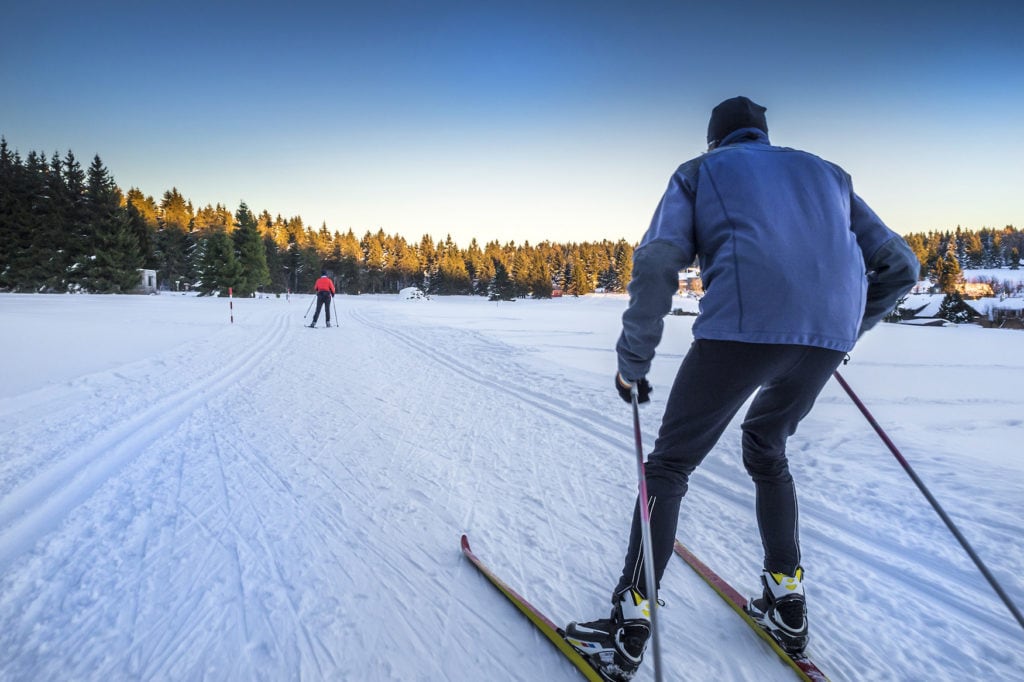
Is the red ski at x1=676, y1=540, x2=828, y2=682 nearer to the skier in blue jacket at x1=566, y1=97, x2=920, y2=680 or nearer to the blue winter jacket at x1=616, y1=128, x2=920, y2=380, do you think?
the skier in blue jacket at x1=566, y1=97, x2=920, y2=680

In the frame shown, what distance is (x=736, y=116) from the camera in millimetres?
1829

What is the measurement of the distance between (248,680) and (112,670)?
0.50 m

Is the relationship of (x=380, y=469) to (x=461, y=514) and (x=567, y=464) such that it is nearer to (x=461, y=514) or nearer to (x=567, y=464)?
(x=461, y=514)

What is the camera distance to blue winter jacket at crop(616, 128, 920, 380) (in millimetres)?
1527

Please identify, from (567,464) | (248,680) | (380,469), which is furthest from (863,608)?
(380,469)

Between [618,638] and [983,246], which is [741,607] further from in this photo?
[983,246]

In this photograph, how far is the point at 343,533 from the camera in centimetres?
257

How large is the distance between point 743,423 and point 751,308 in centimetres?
48

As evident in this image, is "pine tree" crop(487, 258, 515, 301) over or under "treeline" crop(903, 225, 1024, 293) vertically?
under

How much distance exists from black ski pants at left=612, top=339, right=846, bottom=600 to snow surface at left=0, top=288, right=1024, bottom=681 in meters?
0.47

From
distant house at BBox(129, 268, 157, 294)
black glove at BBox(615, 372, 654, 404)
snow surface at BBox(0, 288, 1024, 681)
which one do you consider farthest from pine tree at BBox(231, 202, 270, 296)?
black glove at BBox(615, 372, 654, 404)

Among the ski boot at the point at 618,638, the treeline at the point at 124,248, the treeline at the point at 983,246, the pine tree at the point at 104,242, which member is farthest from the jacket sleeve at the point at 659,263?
the treeline at the point at 983,246

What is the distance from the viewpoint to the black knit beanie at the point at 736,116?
182 cm

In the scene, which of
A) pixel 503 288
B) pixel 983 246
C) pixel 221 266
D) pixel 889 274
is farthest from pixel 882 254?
pixel 983 246
